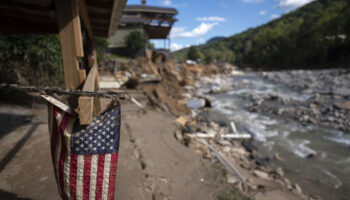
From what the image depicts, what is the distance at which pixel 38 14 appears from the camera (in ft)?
10.5

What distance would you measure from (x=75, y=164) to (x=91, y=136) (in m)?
0.27

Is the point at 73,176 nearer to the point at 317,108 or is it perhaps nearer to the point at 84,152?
the point at 84,152

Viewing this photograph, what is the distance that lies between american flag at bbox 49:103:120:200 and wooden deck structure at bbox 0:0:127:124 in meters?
0.11

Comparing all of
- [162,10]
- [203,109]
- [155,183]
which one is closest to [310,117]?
[203,109]

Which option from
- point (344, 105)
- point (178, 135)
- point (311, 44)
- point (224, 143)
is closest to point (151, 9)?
point (344, 105)

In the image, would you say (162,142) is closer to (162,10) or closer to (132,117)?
(132,117)

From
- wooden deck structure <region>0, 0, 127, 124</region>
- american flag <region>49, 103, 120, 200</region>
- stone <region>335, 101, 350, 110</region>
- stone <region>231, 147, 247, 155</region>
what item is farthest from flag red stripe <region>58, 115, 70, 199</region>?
stone <region>335, 101, 350, 110</region>

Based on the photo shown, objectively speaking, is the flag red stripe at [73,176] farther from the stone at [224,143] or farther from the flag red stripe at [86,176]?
the stone at [224,143]

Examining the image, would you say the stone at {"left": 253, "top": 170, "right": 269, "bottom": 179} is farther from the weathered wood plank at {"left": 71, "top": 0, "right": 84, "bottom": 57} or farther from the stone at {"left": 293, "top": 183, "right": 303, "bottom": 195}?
the weathered wood plank at {"left": 71, "top": 0, "right": 84, "bottom": 57}

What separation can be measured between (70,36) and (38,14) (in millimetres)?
2113

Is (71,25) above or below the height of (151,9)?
below

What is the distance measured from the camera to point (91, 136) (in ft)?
4.65

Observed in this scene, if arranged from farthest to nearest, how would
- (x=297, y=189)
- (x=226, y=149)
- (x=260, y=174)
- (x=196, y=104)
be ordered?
(x=196, y=104) → (x=226, y=149) → (x=260, y=174) → (x=297, y=189)

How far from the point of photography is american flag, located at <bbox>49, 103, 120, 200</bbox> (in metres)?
1.42
